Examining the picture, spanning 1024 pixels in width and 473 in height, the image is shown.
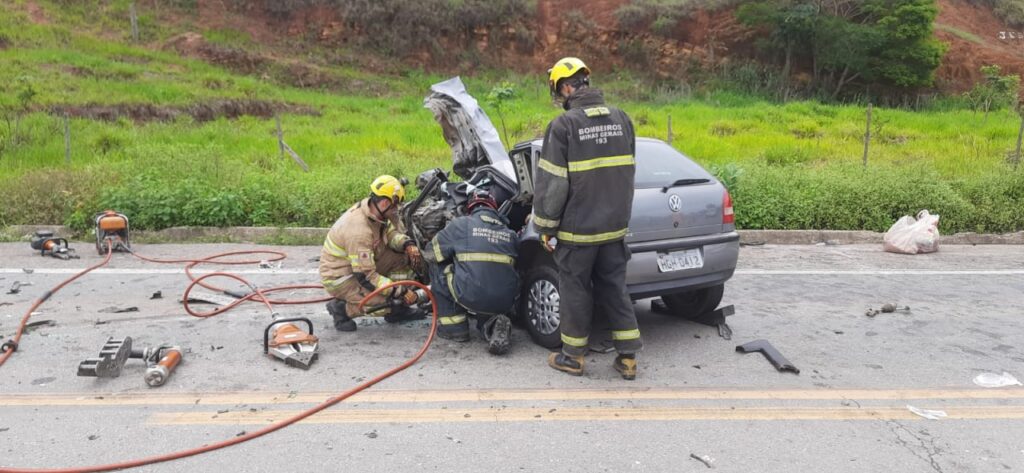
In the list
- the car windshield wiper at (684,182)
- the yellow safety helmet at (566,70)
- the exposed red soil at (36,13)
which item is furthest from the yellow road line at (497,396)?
the exposed red soil at (36,13)

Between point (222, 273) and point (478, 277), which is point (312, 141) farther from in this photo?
point (478, 277)

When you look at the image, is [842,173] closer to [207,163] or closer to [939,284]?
[939,284]

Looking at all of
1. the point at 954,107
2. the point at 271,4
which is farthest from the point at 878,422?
the point at 271,4

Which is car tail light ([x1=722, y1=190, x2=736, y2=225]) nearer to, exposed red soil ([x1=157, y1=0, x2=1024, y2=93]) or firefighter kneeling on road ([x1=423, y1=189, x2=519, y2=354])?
firefighter kneeling on road ([x1=423, y1=189, x2=519, y2=354])

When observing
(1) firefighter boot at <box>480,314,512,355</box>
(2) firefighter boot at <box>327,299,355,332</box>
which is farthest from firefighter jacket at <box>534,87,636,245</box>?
(2) firefighter boot at <box>327,299,355,332</box>

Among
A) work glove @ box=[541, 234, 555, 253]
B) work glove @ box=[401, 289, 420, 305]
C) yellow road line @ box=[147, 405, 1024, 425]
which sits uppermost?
work glove @ box=[541, 234, 555, 253]

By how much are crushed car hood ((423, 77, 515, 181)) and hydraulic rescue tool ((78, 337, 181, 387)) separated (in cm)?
295

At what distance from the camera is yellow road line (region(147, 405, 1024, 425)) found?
12.4 ft

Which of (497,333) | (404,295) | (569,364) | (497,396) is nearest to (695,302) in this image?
(569,364)

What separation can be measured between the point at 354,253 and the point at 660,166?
2.26 metres

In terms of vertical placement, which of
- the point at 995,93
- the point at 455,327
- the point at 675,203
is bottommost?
the point at 455,327

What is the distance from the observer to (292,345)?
4.65 meters

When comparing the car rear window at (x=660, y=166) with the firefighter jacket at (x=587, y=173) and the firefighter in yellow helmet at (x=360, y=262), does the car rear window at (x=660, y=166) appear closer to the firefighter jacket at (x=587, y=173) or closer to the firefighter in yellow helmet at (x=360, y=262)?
the firefighter jacket at (x=587, y=173)

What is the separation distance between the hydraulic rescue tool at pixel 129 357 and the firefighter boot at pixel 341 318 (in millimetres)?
1084
